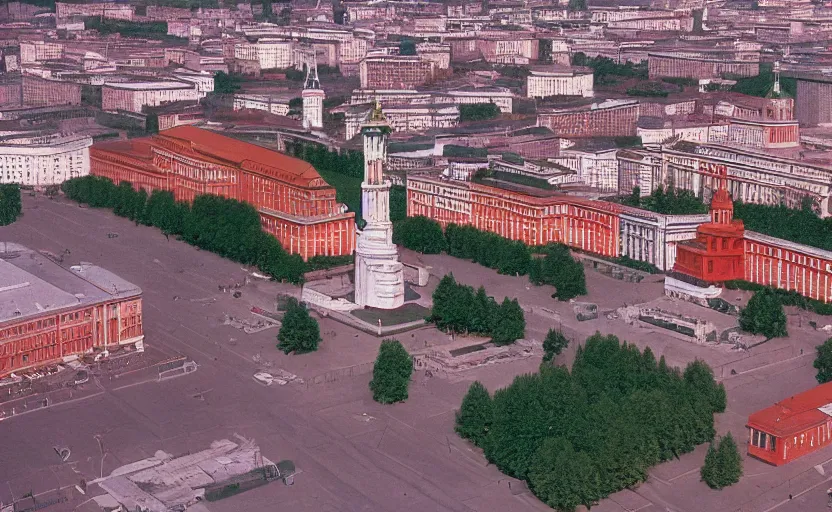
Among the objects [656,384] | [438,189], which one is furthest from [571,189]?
[656,384]

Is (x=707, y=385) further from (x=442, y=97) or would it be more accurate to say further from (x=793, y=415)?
(x=442, y=97)

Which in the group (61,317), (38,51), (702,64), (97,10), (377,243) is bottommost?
(61,317)

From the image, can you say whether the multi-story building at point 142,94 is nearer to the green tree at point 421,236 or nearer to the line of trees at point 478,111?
the line of trees at point 478,111

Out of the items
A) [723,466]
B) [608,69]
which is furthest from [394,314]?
[608,69]

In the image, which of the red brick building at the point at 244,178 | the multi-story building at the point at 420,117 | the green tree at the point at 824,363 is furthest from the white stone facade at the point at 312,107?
the green tree at the point at 824,363

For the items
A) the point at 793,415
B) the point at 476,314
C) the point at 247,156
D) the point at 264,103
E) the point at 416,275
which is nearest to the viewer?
the point at 793,415

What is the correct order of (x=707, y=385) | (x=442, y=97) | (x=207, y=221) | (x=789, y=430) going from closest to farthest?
(x=789, y=430)
(x=707, y=385)
(x=207, y=221)
(x=442, y=97)
